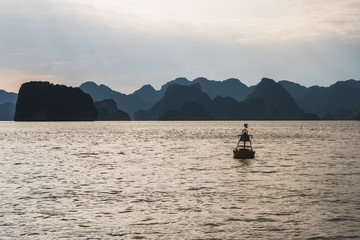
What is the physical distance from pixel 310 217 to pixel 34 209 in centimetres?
1693

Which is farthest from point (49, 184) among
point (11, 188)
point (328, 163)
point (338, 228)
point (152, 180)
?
point (328, 163)

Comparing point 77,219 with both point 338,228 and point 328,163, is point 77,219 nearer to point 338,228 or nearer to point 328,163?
point 338,228

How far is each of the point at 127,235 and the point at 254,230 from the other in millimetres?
6462

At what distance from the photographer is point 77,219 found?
24.4 metres

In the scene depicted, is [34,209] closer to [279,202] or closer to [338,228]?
[279,202]

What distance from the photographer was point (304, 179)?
4031cm

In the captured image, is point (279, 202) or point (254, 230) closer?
point (254, 230)

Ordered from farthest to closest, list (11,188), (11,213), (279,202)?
1. (11,188)
2. (279,202)
3. (11,213)

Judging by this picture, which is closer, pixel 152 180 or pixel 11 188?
pixel 11 188

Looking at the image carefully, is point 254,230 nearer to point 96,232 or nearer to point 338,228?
point 338,228

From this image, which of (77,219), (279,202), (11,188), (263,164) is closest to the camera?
(77,219)

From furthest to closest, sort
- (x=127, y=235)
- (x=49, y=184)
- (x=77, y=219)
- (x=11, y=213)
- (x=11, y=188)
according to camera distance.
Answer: (x=49, y=184)
(x=11, y=188)
(x=11, y=213)
(x=77, y=219)
(x=127, y=235)

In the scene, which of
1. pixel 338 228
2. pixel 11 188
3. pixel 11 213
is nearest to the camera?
pixel 338 228

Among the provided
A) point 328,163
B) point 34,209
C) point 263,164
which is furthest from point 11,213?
point 328,163
